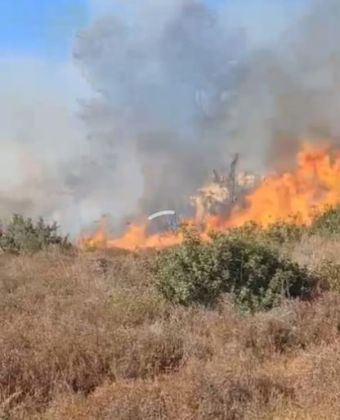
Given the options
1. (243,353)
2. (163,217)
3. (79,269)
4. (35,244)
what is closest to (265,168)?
(163,217)

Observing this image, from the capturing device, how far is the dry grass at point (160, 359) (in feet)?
18.4

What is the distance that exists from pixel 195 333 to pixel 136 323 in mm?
1119

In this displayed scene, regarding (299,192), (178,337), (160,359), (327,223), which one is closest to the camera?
(160,359)

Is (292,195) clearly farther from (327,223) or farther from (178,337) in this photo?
(178,337)

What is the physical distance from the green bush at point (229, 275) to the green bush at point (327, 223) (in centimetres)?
816

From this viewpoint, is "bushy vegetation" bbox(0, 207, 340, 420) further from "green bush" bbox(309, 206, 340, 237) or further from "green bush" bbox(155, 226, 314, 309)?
"green bush" bbox(309, 206, 340, 237)

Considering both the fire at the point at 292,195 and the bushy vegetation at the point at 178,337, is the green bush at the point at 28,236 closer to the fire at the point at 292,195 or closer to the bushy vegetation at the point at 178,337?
the fire at the point at 292,195

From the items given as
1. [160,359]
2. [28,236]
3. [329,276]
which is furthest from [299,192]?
[160,359]

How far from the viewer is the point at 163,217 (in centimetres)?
2588

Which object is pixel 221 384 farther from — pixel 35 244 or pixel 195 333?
pixel 35 244

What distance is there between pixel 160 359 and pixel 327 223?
14.0 m

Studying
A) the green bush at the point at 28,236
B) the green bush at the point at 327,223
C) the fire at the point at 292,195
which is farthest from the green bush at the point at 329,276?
the fire at the point at 292,195

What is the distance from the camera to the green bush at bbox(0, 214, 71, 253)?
63.8 ft

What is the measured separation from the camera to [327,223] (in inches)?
803
